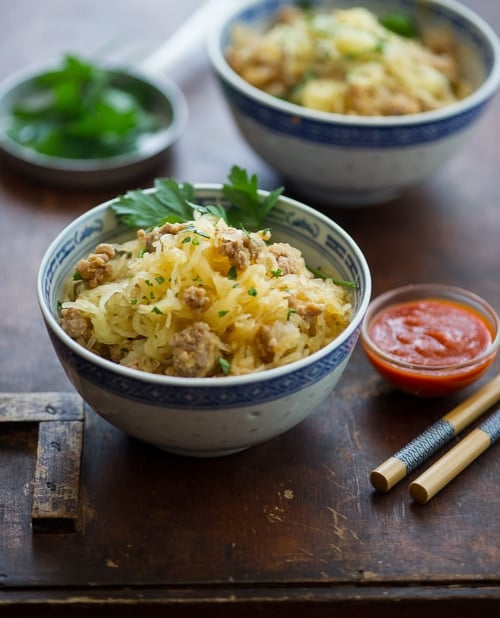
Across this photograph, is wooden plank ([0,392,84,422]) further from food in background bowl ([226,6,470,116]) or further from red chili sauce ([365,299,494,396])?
food in background bowl ([226,6,470,116])

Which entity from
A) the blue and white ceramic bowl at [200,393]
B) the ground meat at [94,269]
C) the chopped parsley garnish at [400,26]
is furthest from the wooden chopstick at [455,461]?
the chopped parsley garnish at [400,26]

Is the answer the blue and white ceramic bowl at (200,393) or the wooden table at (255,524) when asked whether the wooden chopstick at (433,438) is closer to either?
the wooden table at (255,524)

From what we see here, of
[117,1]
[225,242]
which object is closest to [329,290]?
[225,242]

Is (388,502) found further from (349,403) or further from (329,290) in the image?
(329,290)

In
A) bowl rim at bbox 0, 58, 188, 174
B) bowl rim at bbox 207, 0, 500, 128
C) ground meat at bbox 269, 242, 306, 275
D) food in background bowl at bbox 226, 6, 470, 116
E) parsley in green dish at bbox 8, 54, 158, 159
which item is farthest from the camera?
parsley in green dish at bbox 8, 54, 158, 159

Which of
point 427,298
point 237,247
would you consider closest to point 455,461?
point 427,298

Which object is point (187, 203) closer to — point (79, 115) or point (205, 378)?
point (205, 378)

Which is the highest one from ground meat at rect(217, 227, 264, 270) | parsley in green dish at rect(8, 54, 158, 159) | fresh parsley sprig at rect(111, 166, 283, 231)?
ground meat at rect(217, 227, 264, 270)

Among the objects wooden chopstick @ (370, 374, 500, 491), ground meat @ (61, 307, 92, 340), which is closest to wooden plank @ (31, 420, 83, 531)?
ground meat @ (61, 307, 92, 340)
